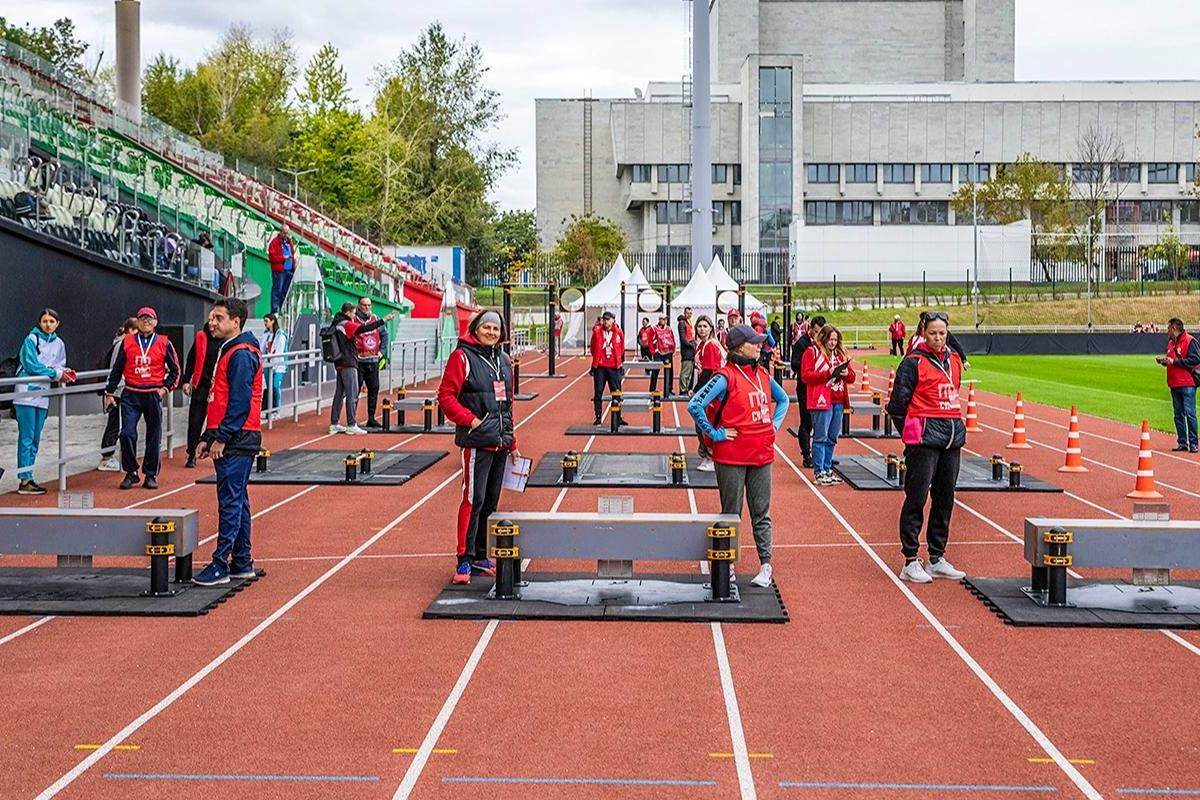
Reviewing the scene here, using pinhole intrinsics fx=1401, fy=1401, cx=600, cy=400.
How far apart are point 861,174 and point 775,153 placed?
715 centimetres

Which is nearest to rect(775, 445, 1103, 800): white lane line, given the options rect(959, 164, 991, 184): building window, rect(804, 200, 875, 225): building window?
rect(804, 200, 875, 225): building window

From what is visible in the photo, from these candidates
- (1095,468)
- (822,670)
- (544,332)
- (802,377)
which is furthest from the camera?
(544,332)

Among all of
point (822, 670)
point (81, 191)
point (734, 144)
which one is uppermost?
point (734, 144)

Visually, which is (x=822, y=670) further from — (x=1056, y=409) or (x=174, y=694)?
(x=1056, y=409)

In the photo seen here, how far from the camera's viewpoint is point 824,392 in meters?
16.6

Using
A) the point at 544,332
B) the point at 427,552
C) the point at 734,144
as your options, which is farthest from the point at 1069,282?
the point at 427,552

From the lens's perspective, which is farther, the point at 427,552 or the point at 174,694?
the point at 427,552

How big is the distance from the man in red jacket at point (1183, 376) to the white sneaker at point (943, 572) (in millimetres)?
10624

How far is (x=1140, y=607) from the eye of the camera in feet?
31.1

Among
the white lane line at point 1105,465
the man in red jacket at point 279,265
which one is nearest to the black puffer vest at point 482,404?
the white lane line at point 1105,465

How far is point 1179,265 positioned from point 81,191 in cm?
7934

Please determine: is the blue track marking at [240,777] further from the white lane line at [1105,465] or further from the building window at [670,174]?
the building window at [670,174]

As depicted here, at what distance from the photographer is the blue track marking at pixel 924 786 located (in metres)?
6.01

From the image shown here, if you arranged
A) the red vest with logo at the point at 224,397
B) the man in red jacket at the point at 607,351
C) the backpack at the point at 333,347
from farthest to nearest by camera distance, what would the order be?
the man in red jacket at the point at 607,351 < the backpack at the point at 333,347 < the red vest with logo at the point at 224,397
